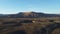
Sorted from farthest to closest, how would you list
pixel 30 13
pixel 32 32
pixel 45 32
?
1. pixel 30 13
2. pixel 45 32
3. pixel 32 32

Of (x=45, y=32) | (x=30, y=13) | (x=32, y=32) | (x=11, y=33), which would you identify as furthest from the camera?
(x=30, y=13)

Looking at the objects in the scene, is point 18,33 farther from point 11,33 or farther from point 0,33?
point 0,33

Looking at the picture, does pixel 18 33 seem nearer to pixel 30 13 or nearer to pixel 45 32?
pixel 45 32

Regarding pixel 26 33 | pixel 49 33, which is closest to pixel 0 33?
pixel 26 33

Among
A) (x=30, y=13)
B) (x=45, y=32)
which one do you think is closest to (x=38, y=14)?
(x=30, y=13)

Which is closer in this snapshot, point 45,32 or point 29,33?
point 29,33

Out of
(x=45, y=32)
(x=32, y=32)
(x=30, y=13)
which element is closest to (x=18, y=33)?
(x=32, y=32)

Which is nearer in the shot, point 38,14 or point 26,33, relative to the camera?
point 26,33

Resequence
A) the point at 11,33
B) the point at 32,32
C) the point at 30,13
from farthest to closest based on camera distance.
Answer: the point at 30,13 → the point at 32,32 → the point at 11,33
